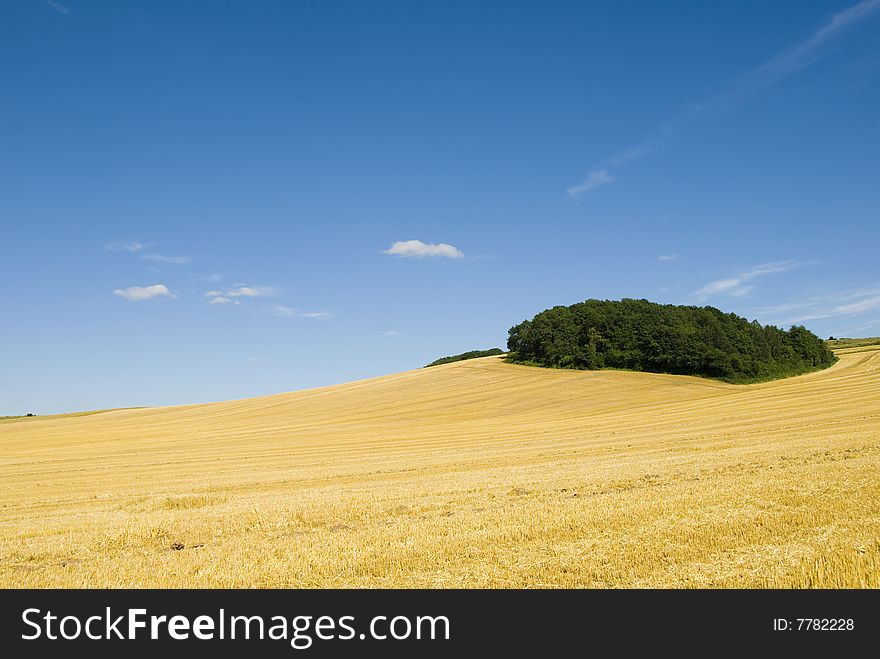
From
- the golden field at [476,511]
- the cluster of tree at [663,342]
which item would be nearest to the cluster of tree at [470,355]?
the cluster of tree at [663,342]

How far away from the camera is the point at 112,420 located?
231 feet

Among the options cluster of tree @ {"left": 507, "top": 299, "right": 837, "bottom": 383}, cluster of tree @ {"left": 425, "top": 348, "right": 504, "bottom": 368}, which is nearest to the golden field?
cluster of tree @ {"left": 507, "top": 299, "right": 837, "bottom": 383}

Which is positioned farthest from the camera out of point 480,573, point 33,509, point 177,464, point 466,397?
point 466,397

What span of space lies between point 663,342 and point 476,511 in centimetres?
6976

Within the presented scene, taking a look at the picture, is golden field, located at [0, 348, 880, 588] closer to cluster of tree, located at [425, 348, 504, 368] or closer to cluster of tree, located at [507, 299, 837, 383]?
cluster of tree, located at [507, 299, 837, 383]

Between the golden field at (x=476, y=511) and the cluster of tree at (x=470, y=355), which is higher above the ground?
the cluster of tree at (x=470, y=355)

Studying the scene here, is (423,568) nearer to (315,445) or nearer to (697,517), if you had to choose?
(697,517)

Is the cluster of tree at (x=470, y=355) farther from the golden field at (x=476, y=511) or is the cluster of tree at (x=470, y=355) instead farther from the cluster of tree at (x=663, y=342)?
the golden field at (x=476, y=511)

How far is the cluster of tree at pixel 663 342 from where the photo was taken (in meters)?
73.9

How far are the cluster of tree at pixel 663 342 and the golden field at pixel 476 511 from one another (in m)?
41.4

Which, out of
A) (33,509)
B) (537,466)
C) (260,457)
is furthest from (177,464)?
(537,466)

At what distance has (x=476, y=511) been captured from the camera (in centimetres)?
1129

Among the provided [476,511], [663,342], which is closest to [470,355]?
[663,342]
